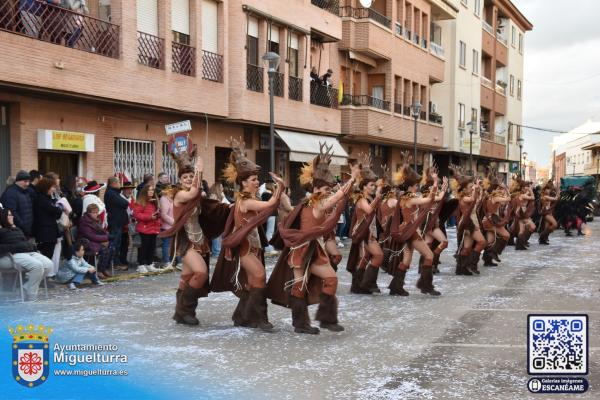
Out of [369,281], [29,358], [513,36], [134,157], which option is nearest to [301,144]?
[134,157]

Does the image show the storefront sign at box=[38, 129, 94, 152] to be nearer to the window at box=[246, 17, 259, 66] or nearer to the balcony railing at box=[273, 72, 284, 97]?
the window at box=[246, 17, 259, 66]

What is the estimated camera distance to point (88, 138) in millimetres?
16750

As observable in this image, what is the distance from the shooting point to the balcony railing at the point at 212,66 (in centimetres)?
2053

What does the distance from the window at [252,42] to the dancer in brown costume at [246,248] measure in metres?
14.0

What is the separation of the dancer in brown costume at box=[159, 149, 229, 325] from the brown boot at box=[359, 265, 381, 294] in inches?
127

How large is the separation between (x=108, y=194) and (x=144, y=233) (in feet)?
3.27

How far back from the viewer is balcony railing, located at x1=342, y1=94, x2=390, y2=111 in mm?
30469

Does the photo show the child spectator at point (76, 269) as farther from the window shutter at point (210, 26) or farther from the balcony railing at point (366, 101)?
the balcony railing at point (366, 101)

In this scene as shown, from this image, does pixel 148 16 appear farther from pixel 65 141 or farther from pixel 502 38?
pixel 502 38

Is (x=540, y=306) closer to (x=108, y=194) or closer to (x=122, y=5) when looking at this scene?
(x=108, y=194)

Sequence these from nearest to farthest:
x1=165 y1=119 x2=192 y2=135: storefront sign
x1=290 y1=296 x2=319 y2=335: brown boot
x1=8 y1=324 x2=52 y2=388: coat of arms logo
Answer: x1=8 y1=324 x2=52 y2=388: coat of arms logo → x1=290 y1=296 x2=319 y2=335: brown boot → x1=165 y1=119 x2=192 y2=135: storefront sign

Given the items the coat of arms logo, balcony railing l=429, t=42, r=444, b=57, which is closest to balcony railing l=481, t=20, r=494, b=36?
balcony railing l=429, t=42, r=444, b=57

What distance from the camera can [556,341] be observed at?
5.49m

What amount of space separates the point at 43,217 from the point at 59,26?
524cm
